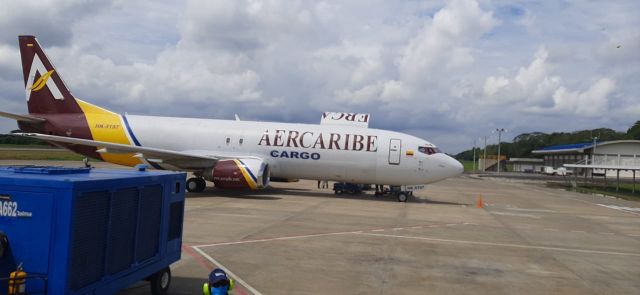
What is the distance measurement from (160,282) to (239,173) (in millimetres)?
15061

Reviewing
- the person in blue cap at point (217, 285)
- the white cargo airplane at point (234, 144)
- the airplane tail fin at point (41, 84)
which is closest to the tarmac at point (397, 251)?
the person in blue cap at point (217, 285)

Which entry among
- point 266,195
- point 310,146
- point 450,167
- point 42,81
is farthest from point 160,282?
point 42,81

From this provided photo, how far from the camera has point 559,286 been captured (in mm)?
9453

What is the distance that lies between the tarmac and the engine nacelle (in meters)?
1.33

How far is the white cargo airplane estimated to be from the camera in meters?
23.8

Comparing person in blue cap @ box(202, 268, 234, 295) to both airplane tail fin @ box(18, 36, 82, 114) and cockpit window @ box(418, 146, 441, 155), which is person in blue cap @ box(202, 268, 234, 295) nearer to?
cockpit window @ box(418, 146, 441, 155)

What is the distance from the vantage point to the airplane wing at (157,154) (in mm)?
21938

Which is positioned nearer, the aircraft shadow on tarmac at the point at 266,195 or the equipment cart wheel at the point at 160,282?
the equipment cart wheel at the point at 160,282

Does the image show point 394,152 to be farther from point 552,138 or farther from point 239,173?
point 552,138

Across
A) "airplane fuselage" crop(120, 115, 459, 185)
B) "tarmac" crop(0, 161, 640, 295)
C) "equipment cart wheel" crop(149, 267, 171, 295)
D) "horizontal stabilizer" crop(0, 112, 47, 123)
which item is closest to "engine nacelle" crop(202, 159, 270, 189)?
"tarmac" crop(0, 161, 640, 295)

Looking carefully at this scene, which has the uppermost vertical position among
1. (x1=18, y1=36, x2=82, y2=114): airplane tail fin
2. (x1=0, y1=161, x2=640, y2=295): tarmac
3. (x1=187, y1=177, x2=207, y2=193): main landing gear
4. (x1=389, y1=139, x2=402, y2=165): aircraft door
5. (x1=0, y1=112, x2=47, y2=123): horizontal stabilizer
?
(x1=18, y1=36, x2=82, y2=114): airplane tail fin

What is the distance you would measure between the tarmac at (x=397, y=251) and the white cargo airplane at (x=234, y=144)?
9.09 feet

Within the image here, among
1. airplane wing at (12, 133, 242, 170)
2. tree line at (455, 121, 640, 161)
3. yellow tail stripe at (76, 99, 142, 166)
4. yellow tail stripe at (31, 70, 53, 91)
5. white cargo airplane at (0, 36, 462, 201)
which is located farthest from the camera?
tree line at (455, 121, 640, 161)

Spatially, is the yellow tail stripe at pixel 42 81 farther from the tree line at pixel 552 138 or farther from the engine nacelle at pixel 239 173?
the tree line at pixel 552 138
